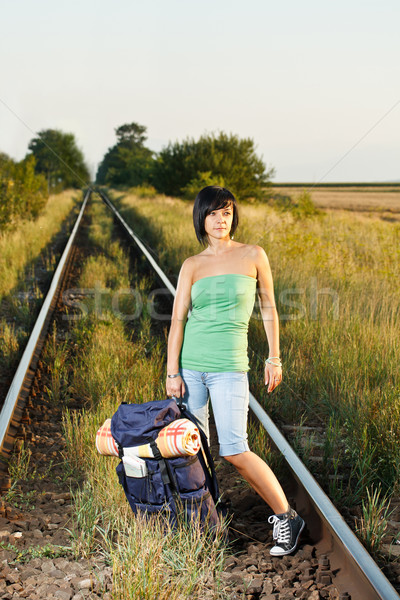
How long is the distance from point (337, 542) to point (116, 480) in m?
1.32

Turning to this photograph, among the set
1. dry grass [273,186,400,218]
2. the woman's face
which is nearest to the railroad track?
the woman's face

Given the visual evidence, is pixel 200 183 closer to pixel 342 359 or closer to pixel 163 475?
pixel 342 359

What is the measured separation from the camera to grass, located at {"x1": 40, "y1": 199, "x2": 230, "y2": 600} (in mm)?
2588

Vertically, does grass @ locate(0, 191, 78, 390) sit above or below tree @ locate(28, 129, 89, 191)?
below

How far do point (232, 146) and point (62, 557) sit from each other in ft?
106

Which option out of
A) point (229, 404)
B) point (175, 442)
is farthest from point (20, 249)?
point (175, 442)

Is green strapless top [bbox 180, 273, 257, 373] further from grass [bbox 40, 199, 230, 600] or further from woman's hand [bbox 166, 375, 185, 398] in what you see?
grass [bbox 40, 199, 230, 600]

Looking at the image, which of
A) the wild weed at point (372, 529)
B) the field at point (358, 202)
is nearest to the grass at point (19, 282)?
the wild weed at point (372, 529)

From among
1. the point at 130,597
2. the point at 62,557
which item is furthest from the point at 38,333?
the point at 130,597

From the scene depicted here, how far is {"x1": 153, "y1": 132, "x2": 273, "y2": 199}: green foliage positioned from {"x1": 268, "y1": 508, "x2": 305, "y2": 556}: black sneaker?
2841cm

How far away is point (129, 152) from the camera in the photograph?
99625mm

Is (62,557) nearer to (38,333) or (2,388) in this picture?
(2,388)

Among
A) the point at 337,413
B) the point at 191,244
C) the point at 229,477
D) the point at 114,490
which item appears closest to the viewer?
the point at 114,490

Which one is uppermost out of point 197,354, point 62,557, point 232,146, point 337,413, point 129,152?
point 129,152
